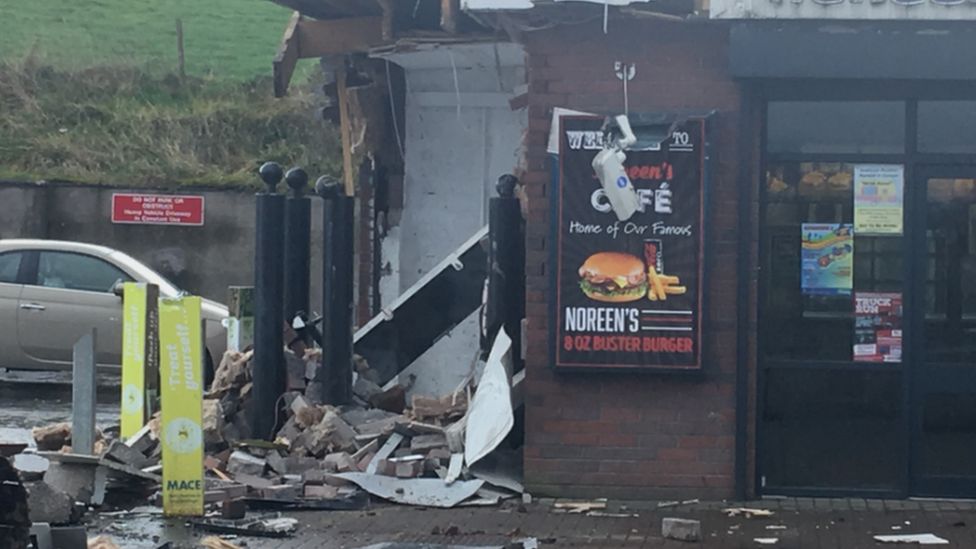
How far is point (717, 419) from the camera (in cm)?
989

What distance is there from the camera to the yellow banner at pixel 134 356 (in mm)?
11477

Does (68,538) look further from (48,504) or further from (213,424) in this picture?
(213,424)

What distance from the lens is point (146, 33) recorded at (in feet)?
116

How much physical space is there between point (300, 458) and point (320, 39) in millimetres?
3411

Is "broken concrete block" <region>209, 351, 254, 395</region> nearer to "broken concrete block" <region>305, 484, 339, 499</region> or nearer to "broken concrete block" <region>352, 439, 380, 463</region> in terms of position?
"broken concrete block" <region>352, 439, 380, 463</region>

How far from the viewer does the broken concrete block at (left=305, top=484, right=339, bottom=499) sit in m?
9.86

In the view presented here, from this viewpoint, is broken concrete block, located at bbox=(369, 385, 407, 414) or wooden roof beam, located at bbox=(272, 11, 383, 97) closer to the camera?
broken concrete block, located at bbox=(369, 385, 407, 414)

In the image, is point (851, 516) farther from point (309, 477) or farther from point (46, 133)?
Result: point (46, 133)

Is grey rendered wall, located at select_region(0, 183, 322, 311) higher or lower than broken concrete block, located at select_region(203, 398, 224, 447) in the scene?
higher

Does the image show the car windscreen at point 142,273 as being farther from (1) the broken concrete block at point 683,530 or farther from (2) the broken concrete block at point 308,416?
(1) the broken concrete block at point 683,530

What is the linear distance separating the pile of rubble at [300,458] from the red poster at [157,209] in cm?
1060

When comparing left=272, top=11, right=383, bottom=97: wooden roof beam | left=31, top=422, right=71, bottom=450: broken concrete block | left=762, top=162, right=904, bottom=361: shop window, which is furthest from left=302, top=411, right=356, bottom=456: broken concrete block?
left=762, top=162, right=904, bottom=361: shop window

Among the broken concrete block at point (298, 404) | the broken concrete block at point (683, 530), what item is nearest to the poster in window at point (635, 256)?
the broken concrete block at point (683, 530)

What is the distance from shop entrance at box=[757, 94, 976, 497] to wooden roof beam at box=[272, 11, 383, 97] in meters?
3.54
